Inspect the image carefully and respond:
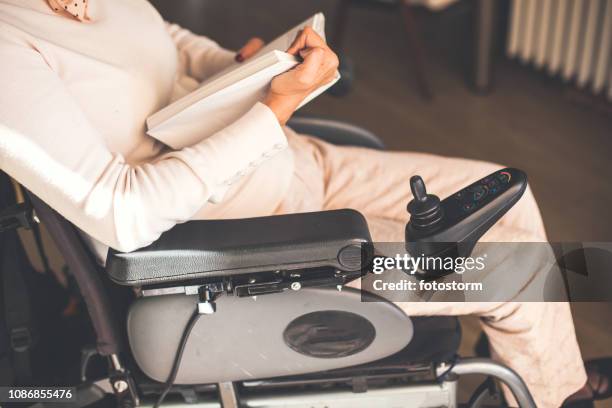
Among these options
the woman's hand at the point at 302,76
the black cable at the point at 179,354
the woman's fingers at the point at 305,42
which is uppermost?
the woman's fingers at the point at 305,42

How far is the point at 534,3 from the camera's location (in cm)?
232

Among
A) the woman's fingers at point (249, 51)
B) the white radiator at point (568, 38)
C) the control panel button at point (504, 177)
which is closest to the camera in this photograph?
the control panel button at point (504, 177)

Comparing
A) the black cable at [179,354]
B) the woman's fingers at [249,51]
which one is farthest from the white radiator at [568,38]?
the black cable at [179,354]

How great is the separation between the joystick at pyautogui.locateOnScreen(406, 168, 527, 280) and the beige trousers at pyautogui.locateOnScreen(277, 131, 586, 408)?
152 mm

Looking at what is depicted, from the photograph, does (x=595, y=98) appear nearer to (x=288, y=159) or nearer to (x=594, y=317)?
(x=594, y=317)

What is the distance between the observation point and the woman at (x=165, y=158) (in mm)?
970

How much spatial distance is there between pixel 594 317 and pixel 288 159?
886 mm

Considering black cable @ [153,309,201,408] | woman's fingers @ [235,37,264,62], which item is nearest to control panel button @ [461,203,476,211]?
black cable @ [153,309,201,408]

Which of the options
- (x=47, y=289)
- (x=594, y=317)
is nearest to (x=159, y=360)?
(x=47, y=289)

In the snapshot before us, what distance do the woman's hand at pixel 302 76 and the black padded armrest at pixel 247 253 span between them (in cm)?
19

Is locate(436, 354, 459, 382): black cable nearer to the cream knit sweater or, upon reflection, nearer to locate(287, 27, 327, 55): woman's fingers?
the cream knit sweater

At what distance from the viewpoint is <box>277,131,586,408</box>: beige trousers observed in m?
1.18

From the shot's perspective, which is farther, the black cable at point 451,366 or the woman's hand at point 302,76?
the black cable at point 451,366

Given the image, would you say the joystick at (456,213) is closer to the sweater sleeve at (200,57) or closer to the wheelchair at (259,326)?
the wheelchair at (259,326)
